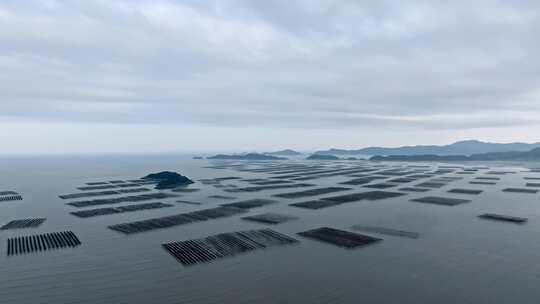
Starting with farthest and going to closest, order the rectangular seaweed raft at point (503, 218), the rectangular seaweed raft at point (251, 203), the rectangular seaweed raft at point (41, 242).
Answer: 1. the rectangular seaweed raft at point (251, 203)
2. the rectangular seaweed raft at point (503, 218)
3. the rectangular seaweed raft at point (41, 242)

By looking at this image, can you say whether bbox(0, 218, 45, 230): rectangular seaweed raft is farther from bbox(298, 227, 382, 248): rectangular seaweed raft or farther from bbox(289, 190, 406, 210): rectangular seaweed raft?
bbox(289, 190, 406, 210): rectangular seaweed raft

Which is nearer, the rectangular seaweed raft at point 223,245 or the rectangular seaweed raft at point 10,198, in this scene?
the rectangular seaweed raft at point 223,245

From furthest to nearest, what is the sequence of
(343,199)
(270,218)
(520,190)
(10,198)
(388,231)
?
(520,190) → (10,198) → (343,199) → (270,218) → (388,231)

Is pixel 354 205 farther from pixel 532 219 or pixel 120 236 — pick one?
pixel 120 236

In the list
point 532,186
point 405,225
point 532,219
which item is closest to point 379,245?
point 405,225

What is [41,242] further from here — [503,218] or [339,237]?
[503,218]

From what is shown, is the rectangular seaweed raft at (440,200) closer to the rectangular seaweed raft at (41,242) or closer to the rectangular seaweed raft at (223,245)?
the rectangular seaweed raft at (223,245)

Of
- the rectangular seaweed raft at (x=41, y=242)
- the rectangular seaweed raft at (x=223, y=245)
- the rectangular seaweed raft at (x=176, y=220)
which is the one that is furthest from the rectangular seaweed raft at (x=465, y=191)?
the rectangular seaweed raft at (x=41, y=242)

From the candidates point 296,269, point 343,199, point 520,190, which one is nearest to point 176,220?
point 296,269
